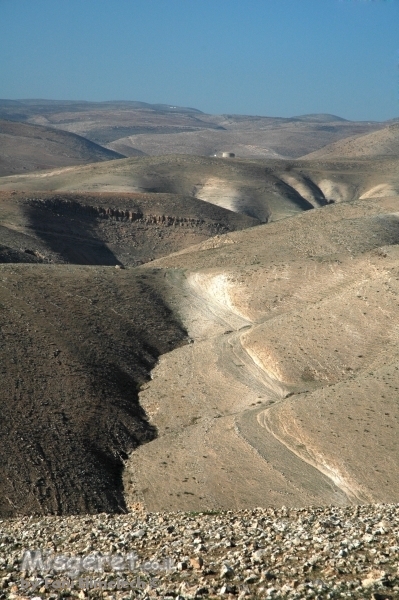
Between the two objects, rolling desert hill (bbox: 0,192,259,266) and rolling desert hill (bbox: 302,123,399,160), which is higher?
rolling desert hill (bbox: 302,123,399,160)

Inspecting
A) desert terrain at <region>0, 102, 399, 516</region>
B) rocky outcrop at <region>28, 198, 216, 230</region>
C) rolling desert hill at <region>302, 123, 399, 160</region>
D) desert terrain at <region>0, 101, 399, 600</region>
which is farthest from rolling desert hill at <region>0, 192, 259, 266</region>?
rolling desert hill at <region>302, 123, 399, 160</region>

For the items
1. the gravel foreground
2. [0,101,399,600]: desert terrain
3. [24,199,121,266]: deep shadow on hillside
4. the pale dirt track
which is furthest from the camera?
[24,199,121,266]: deep shadow on hillside

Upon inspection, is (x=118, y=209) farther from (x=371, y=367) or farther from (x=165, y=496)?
(x=165, y=496)

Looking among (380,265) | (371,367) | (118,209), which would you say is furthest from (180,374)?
(118,209)

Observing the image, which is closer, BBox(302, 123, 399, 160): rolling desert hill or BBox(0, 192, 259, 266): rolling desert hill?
BBox(0, 192, 259, 266): rolling desert hill

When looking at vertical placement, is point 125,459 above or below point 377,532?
below

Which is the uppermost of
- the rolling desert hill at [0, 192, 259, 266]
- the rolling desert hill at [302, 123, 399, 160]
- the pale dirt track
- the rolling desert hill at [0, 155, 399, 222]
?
the rolling desert hill at [302, 123, 399, 160]

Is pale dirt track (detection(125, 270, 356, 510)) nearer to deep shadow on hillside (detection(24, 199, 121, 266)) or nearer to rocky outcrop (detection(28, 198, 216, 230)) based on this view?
deep shadow on hillside (detection(24, 199, 121, 266))

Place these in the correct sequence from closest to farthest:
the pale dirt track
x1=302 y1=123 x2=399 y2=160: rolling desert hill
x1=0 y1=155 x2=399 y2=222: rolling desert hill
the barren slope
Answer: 1. the pale dirt track
2. the barren slope
3. x1=0 y1=155 x2=399 y2=222: rolling desert hill
4. x1=302 y1=123 x2=399 y2=160: rolling desert hill
